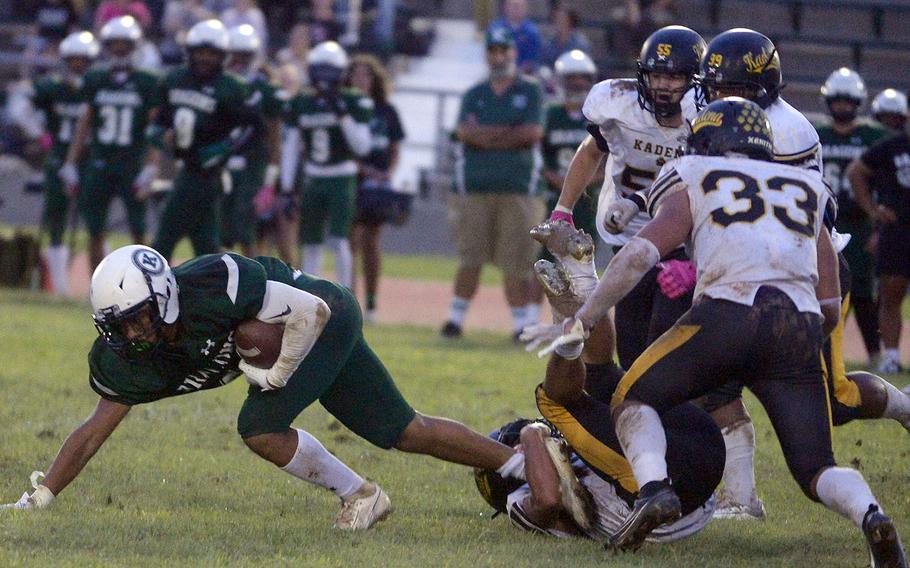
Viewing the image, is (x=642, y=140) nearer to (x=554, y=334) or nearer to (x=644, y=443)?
(x=554, y=334)

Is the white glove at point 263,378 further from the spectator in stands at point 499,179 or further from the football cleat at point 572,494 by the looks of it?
the spectator in stands at point 499,179

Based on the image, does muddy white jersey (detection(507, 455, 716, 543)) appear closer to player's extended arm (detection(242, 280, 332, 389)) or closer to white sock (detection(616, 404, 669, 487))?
white sock (detection(616, 404, 669, 487))

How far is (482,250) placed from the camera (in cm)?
1024

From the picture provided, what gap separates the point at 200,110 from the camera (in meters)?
9.80

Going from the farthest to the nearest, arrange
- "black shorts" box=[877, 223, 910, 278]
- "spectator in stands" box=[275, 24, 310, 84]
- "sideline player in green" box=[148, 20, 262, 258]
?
"spectator in stands" box=[275, 24, 310, 84] → "sideline player in green" box=[148, 20, 262, 258] → "black shorts" box=[877, 223, 910, 278]

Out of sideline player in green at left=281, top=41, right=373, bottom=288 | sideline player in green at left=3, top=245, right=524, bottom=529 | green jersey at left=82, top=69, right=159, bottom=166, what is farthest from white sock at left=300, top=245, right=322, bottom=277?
sideline player in green at left=3, top=245, right=524, bottom=529

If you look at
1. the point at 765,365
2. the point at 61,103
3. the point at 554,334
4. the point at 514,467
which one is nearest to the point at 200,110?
the point at 61,103

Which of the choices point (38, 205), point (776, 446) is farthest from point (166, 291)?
point (38, 205)

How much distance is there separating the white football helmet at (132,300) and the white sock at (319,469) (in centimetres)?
61

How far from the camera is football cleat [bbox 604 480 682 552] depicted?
4.17 metres

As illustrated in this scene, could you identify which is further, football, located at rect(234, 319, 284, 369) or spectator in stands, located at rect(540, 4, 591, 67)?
spectator in stands, located at rect(540, 4, 591, 67)

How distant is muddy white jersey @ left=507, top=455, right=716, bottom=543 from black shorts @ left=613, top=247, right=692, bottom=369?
2.46ft

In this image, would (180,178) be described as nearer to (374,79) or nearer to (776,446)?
(374,79)

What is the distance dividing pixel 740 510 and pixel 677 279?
87 centimetres
